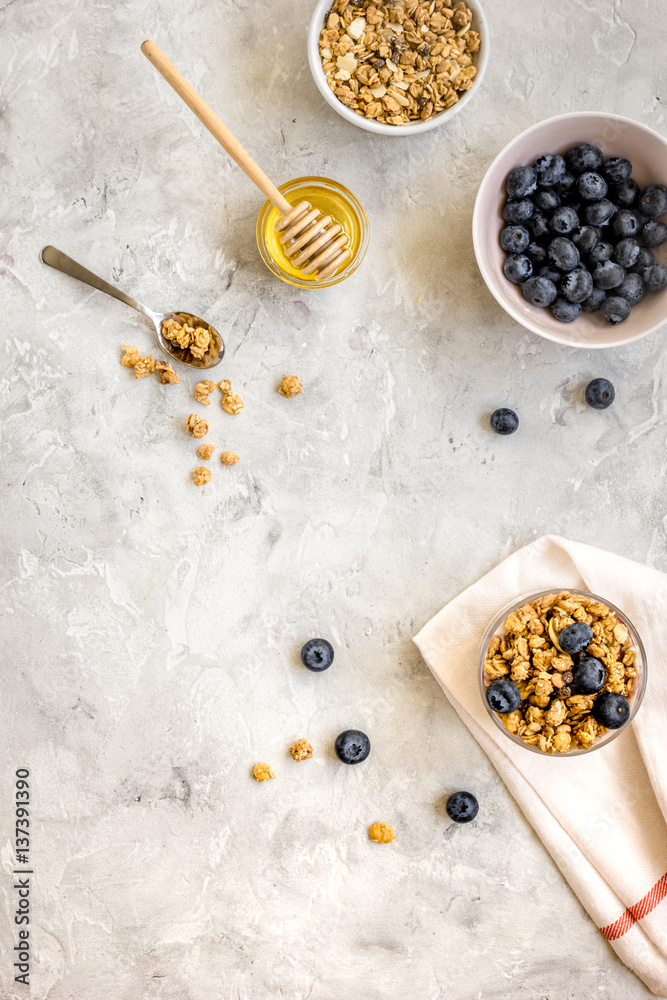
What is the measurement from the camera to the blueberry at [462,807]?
135cm

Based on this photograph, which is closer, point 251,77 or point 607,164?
point 607,164

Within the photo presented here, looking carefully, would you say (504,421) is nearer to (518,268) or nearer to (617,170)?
(518,268)

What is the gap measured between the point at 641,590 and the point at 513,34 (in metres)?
1.13

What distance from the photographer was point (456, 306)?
4.64ft

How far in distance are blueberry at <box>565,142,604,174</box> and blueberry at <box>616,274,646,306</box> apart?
214 millimetres

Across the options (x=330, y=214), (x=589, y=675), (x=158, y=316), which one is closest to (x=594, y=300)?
(x=330, y=214)

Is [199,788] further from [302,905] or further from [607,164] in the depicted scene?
[607,164]

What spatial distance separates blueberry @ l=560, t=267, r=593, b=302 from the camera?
1236mm

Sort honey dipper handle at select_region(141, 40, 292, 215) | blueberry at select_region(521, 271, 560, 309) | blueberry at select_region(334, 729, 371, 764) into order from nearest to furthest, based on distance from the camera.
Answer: honey dipper handle at select_region(141, 40, 292, 215), blueberry at select_region(521, 271, 560, 309), blueberry at select_region(334, 729, 371, 764)

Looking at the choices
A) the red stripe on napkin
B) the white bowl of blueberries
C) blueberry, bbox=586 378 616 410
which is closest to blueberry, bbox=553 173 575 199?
A: the white bowl of blueberries

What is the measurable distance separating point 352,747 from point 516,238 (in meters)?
1.01

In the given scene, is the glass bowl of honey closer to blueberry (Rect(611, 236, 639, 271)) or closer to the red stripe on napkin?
blueberry (Rect(611, 236, 639, 271))

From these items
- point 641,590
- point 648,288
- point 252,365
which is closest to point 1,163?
point 252,365

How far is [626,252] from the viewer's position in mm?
1233
